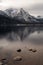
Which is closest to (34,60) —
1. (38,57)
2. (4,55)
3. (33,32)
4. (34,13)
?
(38,57)

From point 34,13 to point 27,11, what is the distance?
0.53 meters

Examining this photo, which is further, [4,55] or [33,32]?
[33,32]

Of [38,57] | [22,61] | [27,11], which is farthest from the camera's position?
[27,11]

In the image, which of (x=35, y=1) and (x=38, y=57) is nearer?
(x=38, y=57)

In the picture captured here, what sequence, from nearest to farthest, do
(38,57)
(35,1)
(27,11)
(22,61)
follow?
(22,61) → (38,57) → (35,1) → (27,11)

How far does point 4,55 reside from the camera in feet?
14.0

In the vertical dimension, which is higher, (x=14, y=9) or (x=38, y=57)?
(x=14, y=9)

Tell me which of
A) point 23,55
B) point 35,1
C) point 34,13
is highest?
point 35,1

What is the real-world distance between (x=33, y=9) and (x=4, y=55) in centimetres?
386

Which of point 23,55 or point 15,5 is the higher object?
point 15,5

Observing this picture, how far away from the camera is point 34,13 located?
7609 millimetres

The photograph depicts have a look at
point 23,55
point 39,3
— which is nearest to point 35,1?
point 39,3

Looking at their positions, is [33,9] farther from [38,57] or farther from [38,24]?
[38,57]

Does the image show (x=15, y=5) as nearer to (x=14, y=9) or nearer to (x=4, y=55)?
(x=14, y=9)
